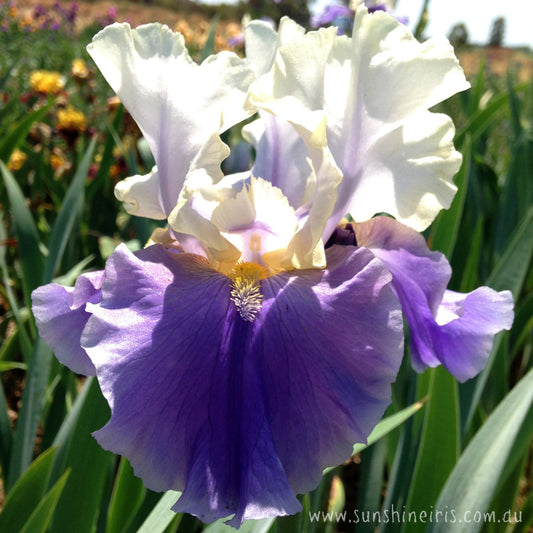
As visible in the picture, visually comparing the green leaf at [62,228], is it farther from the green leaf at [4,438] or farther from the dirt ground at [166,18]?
the dirt ground at [166,18]

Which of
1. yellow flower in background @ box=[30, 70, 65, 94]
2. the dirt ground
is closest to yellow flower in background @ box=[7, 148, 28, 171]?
yellow flower in background @ box=[30, 70, 65, 94]

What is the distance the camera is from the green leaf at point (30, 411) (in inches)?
44.9

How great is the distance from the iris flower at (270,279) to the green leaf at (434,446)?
0.29 metres

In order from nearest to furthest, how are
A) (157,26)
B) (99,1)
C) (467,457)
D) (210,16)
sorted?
(157,26), (467,457), (99,1), (210,16)

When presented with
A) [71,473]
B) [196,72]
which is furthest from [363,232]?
[71,473]

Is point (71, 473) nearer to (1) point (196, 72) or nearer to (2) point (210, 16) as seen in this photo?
(1) point (196, 72)

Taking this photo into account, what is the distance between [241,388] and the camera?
0.62 m

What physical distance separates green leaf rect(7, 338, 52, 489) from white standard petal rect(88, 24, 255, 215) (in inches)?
23.4

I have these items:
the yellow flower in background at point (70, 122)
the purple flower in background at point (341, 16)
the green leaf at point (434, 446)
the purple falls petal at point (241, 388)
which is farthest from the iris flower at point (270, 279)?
the purple flower in background at point (341, 16)

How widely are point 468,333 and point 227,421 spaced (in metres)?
0.36

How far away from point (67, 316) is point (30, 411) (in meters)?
0.48

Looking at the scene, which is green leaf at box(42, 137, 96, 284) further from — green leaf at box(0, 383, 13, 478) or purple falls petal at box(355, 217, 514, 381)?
purple falls petal at box(355, 217, 514, 381)

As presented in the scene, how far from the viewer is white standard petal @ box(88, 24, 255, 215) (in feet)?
2.43

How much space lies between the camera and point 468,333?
0.78 meters
